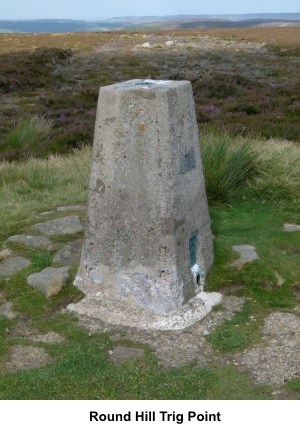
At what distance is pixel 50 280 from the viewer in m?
4.73

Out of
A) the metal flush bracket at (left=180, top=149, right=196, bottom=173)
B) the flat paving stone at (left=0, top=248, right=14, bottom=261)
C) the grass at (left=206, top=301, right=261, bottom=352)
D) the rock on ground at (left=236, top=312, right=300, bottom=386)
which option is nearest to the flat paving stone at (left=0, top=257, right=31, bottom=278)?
the flat paving stone at (left=0, top=248, right=14, bottom=261)

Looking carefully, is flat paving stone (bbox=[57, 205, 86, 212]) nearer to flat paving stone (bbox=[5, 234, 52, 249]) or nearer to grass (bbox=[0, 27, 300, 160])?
flat paving stone (bbox=[5, 234, 52, 249])

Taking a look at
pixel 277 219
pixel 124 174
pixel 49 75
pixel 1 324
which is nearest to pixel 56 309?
pixel 1 324

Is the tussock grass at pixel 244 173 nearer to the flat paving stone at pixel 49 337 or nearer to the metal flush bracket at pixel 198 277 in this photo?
the metal flush bracket at pixel 198 277

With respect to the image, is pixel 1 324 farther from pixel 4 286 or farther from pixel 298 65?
pixel 298 65

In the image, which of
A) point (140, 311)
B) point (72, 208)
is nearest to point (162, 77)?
point (72, 208)

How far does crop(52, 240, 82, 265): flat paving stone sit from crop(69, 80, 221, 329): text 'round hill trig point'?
65 cm

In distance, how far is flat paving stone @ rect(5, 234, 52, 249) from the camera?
5.56 metres

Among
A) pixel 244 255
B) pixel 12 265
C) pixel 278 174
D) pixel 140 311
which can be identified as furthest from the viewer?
pixel 278 174

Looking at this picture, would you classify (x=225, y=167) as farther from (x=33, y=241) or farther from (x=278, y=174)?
(x=33, y=241)

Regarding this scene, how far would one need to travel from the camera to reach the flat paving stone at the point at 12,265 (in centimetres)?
502

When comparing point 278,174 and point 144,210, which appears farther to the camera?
point 278,174

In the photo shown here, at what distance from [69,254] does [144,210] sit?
138cm
